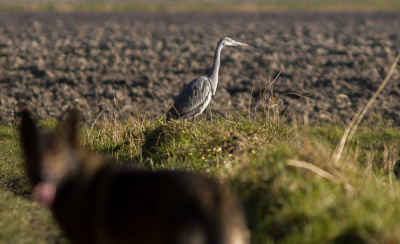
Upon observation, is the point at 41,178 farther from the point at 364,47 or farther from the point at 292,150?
the point at 364,47

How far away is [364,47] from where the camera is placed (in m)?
13.6

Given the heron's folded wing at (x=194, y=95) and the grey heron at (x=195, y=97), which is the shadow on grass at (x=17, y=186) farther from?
the heron's folded wing at (x=194, y=95)

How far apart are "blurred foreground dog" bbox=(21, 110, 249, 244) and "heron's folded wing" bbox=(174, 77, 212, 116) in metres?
4.50

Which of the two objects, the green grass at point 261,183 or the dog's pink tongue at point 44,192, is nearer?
the dog's pink tongue at point 44,192

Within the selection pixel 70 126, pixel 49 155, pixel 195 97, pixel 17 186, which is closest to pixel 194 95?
pixel 195 97

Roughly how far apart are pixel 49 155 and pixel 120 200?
0.48 meters

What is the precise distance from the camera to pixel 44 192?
7.78 ft

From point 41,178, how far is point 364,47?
1315 cm

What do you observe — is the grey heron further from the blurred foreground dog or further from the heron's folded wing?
the blurred foreground dog

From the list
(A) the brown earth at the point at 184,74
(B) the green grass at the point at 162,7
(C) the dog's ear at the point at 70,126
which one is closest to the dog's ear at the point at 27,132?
(C) the dog's ear at the point at 70,126

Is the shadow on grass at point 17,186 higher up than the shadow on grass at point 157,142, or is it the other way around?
the shadow on grass at point 157,142

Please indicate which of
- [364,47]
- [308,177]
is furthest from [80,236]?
[364,47]

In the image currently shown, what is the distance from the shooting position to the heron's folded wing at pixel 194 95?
7.06 meters

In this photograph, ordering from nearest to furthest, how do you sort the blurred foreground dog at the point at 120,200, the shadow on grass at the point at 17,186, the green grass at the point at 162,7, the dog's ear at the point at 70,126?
the blurred foreground dog at the point at 120,200
the dog's ear at the point at 70,126
the shadow on grass at the point at 17,186
the green grass at the point at 162,7
